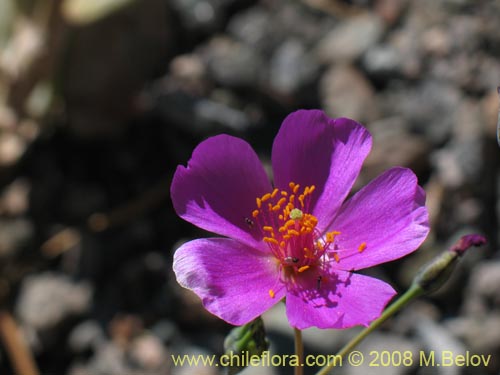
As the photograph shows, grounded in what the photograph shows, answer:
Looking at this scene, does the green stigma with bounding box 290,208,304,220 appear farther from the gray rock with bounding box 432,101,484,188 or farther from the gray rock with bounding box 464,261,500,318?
the gray rock with bounding box 432,101,484,188

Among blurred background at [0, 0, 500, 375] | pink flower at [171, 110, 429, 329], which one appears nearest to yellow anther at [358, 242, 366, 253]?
pink flower at [171, 110, 429, 329]

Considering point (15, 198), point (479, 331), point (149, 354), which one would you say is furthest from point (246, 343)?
point (15, 198)

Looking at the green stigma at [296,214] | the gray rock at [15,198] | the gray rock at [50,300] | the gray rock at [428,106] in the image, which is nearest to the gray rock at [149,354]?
the gray rock at [50,300]

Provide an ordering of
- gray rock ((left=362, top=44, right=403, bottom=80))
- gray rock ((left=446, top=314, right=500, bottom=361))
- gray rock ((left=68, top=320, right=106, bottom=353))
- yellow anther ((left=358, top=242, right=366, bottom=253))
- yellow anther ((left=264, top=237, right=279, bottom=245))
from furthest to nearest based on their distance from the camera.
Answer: gray rock ((left=362, top=44, right=403, bottom=80)) → gray rock ((left=68, top=320, right=106, bottom=353)) → gray rock ((left=446, top=314, right=500, bottom=361)) → yellow anther ((left=264, top=237, right=279, bottom=245)) → yellow anther ((left=358, top=242, right=366, bottom=253))

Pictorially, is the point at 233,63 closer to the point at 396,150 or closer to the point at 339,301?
the point at 396,150

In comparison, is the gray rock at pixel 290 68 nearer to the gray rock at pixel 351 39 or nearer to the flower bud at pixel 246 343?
the gray rock at pixel 351 39

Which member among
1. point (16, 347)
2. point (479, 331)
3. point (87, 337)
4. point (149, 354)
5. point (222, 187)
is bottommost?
point (479, 331)

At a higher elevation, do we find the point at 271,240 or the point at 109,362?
the point at 271,240
